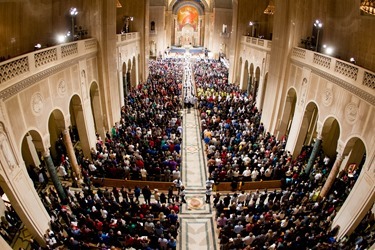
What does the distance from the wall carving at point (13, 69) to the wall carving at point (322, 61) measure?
936 cm

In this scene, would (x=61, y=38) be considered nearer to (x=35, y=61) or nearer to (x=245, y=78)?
(x=35, y=61)

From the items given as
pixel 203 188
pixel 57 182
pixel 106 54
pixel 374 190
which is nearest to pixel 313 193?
pixel 374 190

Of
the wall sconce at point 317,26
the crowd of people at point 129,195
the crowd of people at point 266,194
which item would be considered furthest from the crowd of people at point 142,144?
the wall sconce at point 317,26

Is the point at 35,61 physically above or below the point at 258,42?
below

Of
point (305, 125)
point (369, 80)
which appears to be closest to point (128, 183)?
point (305, 125)

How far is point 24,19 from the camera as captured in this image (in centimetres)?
1158

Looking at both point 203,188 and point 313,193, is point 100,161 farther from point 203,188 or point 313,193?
point 313,193

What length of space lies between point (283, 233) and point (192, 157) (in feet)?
20.7

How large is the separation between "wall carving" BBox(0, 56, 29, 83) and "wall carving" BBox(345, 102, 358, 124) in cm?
919

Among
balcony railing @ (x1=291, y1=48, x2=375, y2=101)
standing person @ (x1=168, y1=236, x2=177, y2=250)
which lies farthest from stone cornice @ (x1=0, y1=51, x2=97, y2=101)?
balcony railing @ (x1=291, y1=48, x2=375, y2=101)

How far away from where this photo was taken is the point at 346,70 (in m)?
9.66

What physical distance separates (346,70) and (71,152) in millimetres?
9503

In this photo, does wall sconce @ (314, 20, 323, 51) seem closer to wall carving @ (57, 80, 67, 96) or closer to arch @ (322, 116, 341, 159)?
arch @ (322, 116, 341, 159)

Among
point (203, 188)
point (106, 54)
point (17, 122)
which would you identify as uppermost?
point (106, 54)
